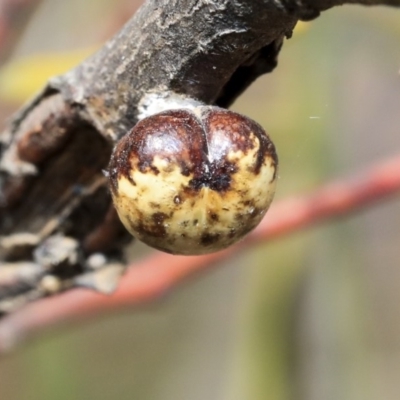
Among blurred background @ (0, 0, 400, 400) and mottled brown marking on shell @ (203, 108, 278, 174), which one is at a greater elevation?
mottled brown marking on shell @ (203, 108, 278, 174)

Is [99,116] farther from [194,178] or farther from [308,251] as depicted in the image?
[308,251]

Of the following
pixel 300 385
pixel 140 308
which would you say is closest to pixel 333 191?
pixel 140 308

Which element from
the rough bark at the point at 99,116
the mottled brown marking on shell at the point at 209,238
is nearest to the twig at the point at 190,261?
the rough bark at the point at 99,116

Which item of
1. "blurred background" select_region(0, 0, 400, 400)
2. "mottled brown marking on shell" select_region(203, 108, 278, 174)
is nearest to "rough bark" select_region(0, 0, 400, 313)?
"mottled brown marking on shell" select_region(203, 108, 278, 174)

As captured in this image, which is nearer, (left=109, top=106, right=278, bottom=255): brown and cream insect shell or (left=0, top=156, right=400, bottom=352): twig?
(left=109, top=106, right=278, bottom=255): brown and cream insect shell

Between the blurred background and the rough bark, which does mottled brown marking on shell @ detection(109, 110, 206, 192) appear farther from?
the blurred background

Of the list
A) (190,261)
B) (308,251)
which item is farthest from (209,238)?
(308,251)
